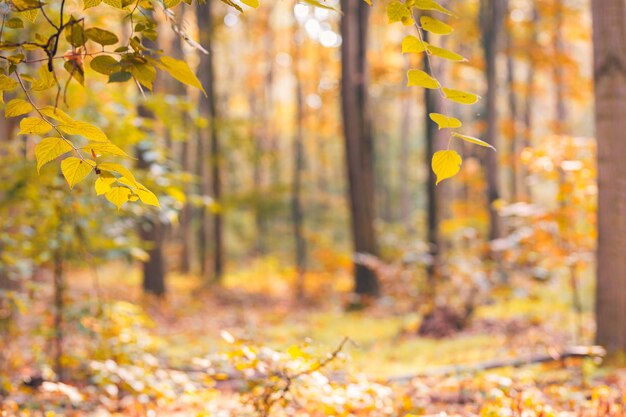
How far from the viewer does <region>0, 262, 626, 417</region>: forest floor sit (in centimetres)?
263

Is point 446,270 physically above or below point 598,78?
below

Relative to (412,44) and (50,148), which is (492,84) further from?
(50,148)

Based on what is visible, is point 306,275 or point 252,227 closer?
point 306,275

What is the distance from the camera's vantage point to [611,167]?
4.39m

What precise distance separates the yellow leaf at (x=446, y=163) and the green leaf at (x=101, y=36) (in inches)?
33.4

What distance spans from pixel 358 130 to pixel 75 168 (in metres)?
10.0

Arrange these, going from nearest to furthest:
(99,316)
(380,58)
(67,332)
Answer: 1. (99,316)
2. (67,332)
3. (380,58)

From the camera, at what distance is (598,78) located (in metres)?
4.39

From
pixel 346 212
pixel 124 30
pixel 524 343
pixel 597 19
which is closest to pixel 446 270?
pixel 524 343

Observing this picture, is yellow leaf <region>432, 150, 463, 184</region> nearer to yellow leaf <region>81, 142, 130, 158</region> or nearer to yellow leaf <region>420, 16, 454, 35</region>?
yellow leaf <region>420, 16, 454, 35</region>

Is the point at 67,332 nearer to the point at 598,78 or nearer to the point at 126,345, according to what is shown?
the point at 126,345

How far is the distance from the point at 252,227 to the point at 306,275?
10209 millimetres

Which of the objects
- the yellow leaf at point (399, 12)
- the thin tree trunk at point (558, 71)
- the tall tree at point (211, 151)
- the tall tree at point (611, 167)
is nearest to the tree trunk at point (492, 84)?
the thin tree trunk at point (558, 71)

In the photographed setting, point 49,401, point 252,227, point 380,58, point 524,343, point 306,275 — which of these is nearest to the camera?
point 49,401
